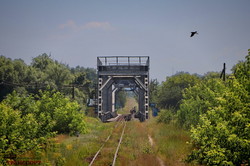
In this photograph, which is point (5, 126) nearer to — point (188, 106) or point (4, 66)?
point (188, 106)

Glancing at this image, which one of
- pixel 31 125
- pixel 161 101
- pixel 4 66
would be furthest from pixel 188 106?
pixel 4 66

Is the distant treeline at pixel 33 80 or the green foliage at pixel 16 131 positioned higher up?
the distant treeline at pixel 33 80

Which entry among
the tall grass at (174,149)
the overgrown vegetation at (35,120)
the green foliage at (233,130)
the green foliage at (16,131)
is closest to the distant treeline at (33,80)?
the overgrown vegetation at (35,120)

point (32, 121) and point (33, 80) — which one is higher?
point (33, 80)

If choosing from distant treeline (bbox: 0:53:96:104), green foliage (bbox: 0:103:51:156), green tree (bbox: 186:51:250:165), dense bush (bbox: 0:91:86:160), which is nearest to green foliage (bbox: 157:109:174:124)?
dense bush (bbox: 0:91:86:160)

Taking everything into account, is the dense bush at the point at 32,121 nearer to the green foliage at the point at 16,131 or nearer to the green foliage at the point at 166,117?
the green foliage at the point at 16,131

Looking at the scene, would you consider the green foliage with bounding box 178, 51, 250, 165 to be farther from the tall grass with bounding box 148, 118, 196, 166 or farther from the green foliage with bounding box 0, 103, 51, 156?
the green foliage with bounding box 0, 103, 51, 156

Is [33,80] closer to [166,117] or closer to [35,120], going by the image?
[166,117]

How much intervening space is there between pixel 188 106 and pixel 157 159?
31.4 ft

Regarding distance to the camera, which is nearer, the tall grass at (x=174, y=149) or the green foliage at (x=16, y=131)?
the green foliage at (x=16, y=131)

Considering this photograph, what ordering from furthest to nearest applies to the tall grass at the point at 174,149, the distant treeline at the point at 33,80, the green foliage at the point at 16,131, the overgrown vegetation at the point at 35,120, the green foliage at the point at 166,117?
the distant treeline at the point at 33,80 → the green foliage at the point at 166,117 → the tall grass at the point at 174,149 → the overgrown vegetation at the point at 35,120 → the green foliage at the point at 16,131

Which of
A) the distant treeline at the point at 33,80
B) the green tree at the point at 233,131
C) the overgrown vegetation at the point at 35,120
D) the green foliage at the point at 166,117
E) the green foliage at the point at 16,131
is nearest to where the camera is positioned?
the green tree at the point at 233,131

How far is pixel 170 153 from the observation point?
14438 millimetres

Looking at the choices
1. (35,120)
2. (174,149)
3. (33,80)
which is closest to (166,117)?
(174,149)
